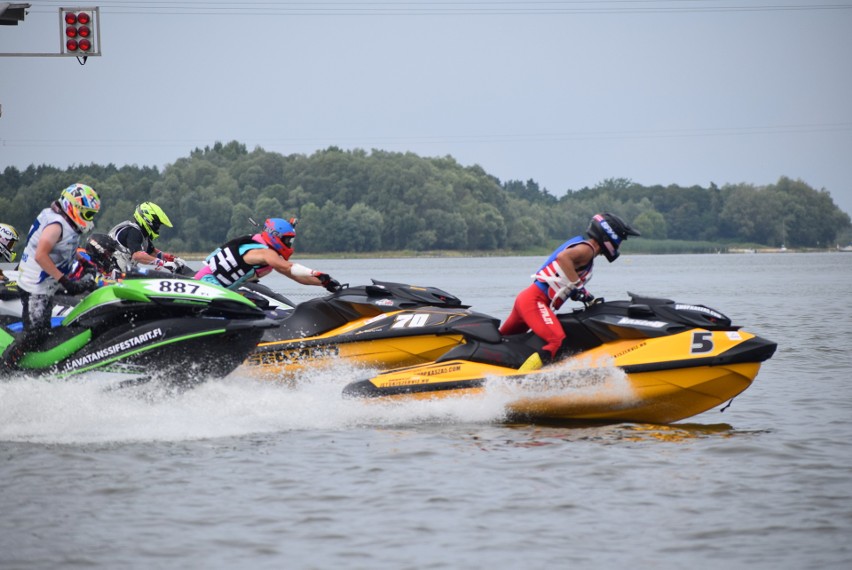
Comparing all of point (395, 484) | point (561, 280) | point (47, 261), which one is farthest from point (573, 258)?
point (47, 261)

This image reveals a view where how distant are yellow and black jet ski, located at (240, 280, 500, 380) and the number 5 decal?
7.76ft

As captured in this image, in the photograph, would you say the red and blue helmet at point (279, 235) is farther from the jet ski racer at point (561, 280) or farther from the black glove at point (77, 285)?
the jet ski racer at point (561, 280)

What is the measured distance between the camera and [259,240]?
1341cm

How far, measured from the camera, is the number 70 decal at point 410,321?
12477 mm

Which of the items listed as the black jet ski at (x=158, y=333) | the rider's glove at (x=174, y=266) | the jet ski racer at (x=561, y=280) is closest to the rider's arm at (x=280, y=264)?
the black jet ski at (x=158, y=333)

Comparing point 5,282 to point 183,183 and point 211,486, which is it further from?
point 183,183

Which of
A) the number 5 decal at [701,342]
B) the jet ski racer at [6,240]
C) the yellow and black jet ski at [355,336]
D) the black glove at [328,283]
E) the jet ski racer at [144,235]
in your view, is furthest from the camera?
the jet ski racer at [144,235]

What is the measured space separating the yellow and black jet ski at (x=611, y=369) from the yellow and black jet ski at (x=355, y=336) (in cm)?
97

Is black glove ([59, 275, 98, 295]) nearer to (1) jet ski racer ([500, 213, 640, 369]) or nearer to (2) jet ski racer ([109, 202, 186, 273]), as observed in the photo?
(2) jet ski racer ([109, 202, 186, 273])

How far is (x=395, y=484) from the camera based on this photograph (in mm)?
8961

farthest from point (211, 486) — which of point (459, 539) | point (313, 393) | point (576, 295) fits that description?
point (576, 295)

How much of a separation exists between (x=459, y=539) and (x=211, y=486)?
7.55 feet

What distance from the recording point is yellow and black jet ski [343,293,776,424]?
34.8 ft

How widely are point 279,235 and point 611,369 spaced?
4.28 metres
